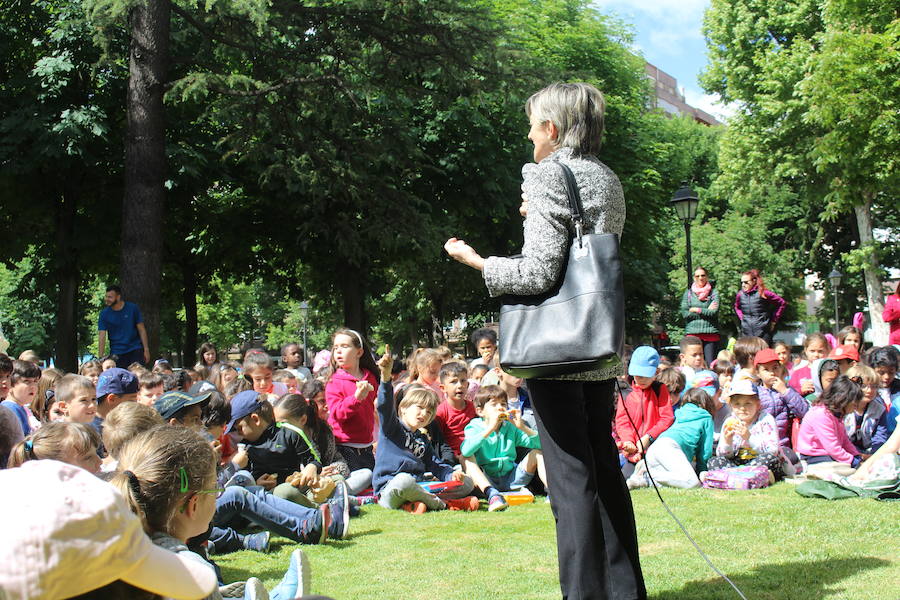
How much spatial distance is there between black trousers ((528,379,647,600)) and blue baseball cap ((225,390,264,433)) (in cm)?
362

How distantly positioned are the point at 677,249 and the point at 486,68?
101ft

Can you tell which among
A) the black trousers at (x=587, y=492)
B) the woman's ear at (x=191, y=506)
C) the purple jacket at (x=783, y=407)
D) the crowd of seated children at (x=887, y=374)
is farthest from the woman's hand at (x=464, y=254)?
the crowd of seated children at (x=887, y=374)

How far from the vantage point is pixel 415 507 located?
736 centimetres

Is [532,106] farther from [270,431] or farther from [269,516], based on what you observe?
[270,431]

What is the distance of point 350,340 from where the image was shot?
7.82m

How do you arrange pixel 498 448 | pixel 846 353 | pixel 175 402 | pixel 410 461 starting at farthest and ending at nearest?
1. pixel 846 353
2. pixel 498 448
3. pixel 410 461
4. pixel 175 402

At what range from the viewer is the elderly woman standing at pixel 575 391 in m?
3.61

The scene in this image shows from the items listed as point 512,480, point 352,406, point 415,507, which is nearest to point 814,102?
point 512,480

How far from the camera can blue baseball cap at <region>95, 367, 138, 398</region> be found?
7109 mm

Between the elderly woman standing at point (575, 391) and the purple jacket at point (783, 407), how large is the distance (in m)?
5.65

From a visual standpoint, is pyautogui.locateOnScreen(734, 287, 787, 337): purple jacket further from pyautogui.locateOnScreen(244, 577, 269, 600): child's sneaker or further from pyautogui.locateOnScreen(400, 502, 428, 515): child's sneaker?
pyautogui.locateOnScreen(244, 577, 269, 600): child's sneaker

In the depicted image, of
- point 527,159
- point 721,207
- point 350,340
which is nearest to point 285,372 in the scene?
point 350,340

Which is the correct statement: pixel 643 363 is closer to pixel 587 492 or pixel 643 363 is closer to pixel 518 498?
pixel 518 498

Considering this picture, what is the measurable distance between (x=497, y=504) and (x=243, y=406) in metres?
2.14
